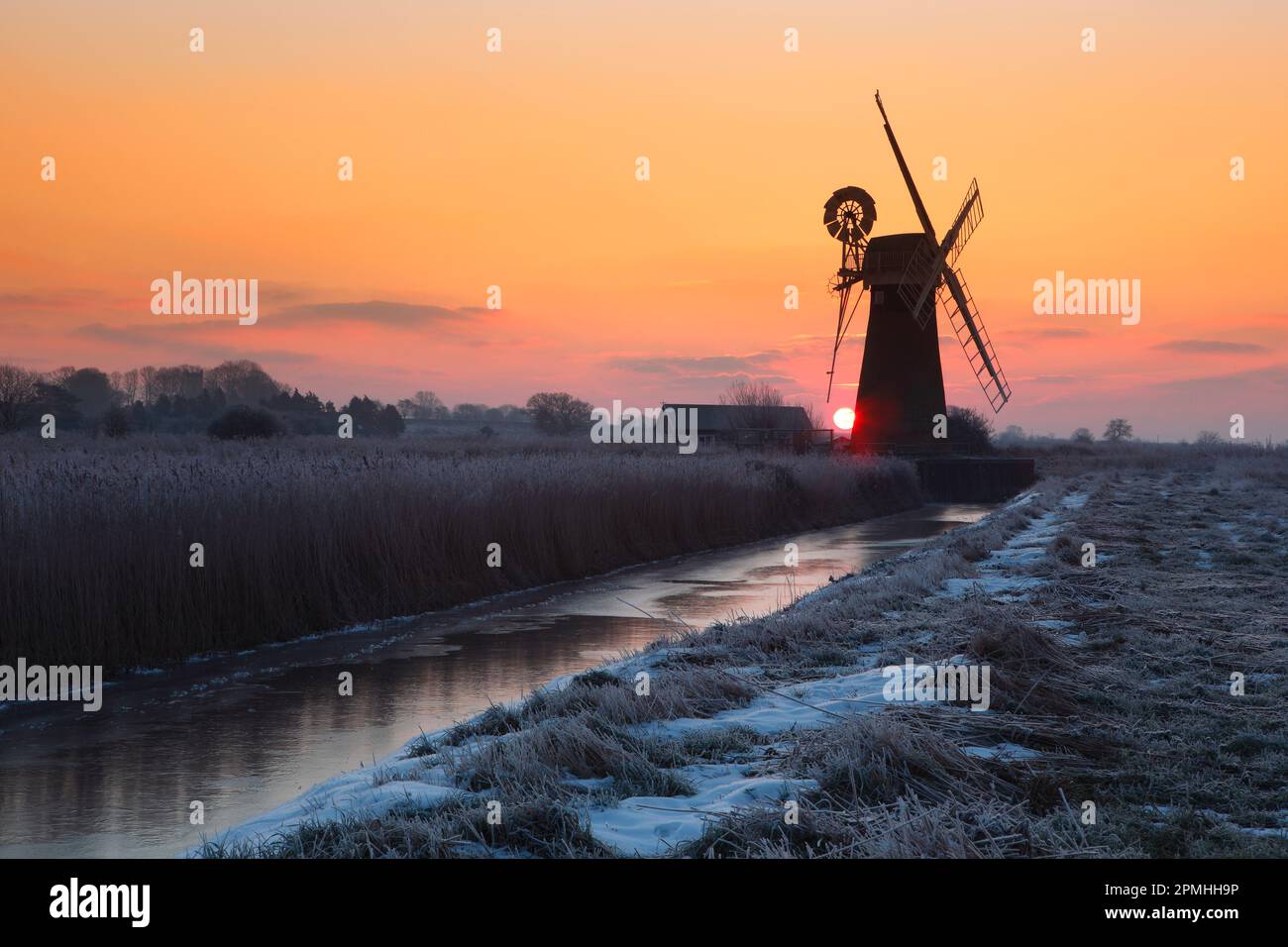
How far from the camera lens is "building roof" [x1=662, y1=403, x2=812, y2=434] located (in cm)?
7019

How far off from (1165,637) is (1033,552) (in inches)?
320

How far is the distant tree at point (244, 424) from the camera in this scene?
169 ft

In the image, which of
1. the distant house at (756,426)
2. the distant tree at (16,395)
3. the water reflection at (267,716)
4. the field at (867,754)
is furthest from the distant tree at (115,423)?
the field at (867,754)

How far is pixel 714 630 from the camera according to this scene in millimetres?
11188

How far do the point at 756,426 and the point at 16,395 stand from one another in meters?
39.2

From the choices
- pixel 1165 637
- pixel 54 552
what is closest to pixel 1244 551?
pixel 1165 637

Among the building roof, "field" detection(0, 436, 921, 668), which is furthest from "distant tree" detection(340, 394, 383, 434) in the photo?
"field" detection(0, 436, 921, 668)

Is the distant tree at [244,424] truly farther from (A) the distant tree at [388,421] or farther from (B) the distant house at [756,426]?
(A) the distant tree at [388,421]

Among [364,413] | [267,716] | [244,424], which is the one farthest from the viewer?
[364,413]

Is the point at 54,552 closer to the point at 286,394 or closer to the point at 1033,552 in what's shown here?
the point at 1033,552

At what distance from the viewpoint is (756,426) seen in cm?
7000

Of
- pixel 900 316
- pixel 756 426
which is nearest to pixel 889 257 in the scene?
pixel 900 316

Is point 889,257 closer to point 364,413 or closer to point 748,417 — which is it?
point 748,417

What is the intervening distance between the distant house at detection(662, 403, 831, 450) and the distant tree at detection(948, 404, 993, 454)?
610cm
